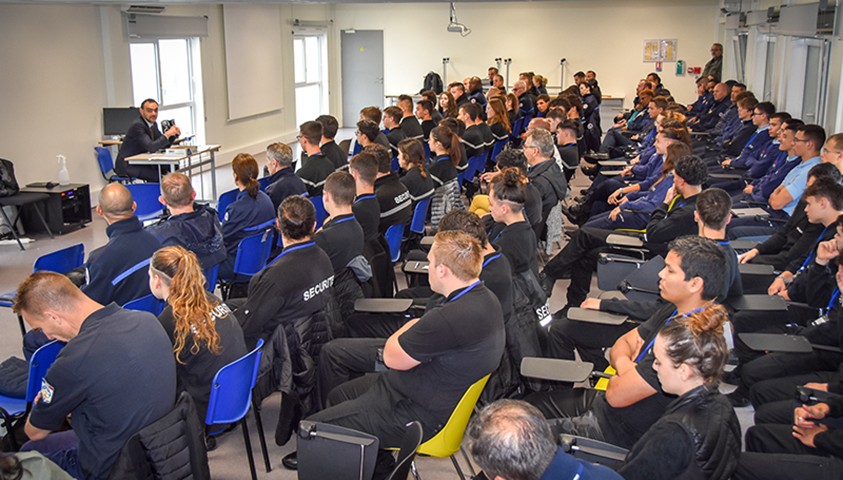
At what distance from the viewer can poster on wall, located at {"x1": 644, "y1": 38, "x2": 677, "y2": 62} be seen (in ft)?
53.9

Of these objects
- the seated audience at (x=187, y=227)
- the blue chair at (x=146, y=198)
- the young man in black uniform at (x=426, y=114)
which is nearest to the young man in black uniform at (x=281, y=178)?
the seated audience at (x=187, y=227)

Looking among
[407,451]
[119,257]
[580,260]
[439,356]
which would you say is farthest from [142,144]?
[407,451]

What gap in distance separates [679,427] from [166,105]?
10.4 meters

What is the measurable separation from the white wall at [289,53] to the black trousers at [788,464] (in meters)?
8.06

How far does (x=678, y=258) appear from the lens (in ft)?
11.2

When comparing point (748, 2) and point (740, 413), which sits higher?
point (748, 2)

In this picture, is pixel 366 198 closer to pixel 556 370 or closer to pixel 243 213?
pixel 243 213

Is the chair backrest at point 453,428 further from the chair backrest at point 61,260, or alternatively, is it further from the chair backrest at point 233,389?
the chair backrest at point 61,260

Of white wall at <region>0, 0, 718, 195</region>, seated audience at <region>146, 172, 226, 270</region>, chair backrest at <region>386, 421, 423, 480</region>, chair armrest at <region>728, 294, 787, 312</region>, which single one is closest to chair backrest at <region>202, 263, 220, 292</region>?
seated audience at <region>146, 172, 226, 270</region>

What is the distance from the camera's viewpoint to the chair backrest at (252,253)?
5250 mm

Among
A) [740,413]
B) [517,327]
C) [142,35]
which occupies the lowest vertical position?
[740,413]

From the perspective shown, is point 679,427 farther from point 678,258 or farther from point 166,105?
point 166,105

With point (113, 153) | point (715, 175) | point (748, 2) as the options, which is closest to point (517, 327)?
point (715, 175)

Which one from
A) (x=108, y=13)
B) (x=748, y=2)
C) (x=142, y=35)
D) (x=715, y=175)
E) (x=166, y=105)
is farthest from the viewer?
(x=748, y=2)
